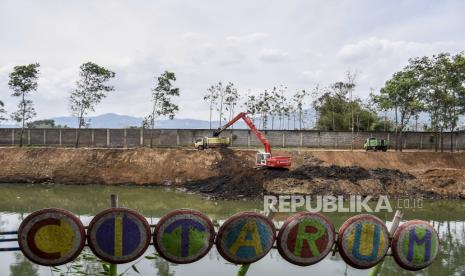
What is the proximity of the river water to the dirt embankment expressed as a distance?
1.76m

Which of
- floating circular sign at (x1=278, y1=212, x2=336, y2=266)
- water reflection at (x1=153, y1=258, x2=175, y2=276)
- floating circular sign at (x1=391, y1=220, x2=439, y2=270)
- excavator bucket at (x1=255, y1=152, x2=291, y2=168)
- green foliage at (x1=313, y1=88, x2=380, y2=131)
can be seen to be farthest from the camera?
green foliage at (x1=313, y1=88, x2=380, y2=131)

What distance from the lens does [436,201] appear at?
27.3 meters

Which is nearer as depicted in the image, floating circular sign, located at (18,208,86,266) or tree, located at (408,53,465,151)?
floating circular sign, located at (18,208,86,266)

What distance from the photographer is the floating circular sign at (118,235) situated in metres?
4.79

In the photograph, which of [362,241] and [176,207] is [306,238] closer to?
[362,241]

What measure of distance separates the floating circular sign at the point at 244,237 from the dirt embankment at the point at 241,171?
2159 cm

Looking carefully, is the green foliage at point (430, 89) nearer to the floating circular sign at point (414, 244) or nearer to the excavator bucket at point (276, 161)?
the excavator bucket at point (276, 161)

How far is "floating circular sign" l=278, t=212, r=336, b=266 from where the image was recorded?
5.18 m

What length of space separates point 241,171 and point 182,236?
24.7 meters

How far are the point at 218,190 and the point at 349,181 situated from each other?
8.90 meters

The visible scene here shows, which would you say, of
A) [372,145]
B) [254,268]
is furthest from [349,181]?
[254,268]
